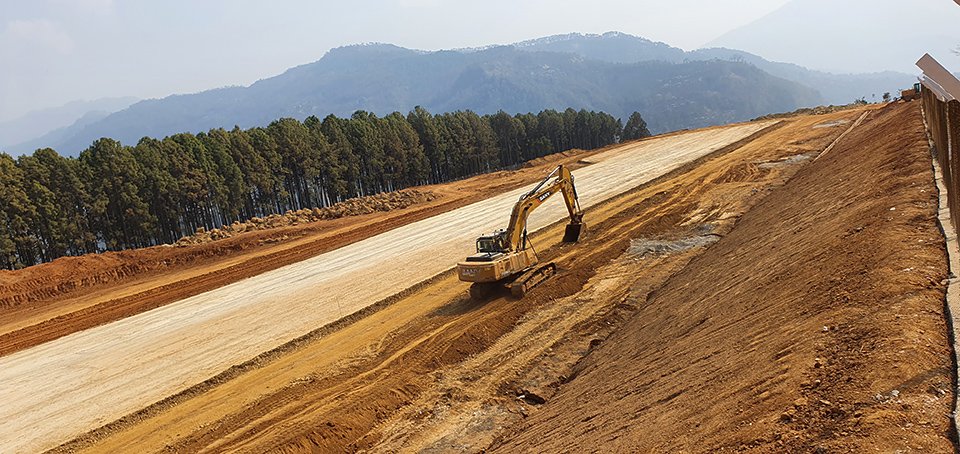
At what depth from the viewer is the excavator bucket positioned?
2506cm

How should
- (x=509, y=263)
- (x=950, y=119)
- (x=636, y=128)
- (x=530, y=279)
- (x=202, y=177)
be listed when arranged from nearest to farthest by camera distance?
1. (x=950, y=119)
2. (x=509, y=263)
3. (x=530, y=279)
4. (x=202, y=177)
5. (x=636, y=128)

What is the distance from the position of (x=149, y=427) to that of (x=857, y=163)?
77.1 feet

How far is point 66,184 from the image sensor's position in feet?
134

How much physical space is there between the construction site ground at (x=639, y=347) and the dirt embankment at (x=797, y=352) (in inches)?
1.4

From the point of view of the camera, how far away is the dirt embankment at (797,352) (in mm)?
5762

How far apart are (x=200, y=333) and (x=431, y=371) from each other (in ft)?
36.0

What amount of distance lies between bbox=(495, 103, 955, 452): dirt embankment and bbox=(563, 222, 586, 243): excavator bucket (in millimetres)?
9164

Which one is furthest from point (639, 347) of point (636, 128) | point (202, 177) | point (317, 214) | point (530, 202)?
point (636, 128)

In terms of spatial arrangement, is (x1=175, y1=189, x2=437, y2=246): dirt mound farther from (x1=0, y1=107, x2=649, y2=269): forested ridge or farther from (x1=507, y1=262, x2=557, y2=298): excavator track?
(x1=507, y1=262, x2=557, y2=298): excavator track

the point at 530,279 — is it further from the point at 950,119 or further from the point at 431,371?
the point at 950,119

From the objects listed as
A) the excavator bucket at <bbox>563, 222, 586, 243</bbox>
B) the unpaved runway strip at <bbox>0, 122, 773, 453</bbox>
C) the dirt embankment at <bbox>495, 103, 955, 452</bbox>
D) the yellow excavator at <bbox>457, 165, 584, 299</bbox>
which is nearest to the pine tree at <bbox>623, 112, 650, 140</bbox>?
the unpaved runway strip at <bbox>0, 122, 773, 453</bbox>

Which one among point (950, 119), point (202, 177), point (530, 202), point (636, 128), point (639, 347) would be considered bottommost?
point (639, 347)

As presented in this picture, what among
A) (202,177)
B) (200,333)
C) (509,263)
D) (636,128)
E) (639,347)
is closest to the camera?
(639,347)

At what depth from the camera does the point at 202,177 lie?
4728cm
